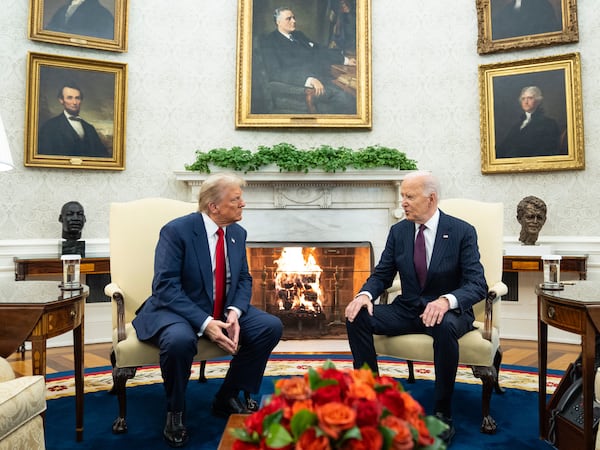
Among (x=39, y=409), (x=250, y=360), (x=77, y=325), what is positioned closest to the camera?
(x=39, y=409)

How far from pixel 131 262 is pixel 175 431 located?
1147mm

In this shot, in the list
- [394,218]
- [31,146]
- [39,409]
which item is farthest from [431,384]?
[31,146]

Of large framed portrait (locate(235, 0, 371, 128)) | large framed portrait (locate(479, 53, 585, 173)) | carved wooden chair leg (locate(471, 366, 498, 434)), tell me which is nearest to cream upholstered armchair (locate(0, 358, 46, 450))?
carved wooden chair leg (locate(471, 366, 498, 434))

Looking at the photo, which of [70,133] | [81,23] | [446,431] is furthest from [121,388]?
[81,23]

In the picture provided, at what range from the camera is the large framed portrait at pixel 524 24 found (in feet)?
17.4

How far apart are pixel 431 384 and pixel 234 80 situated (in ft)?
13.3

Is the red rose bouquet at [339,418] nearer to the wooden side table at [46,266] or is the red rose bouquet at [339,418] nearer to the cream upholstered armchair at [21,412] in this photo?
the cream upholstered armchair at [21,412]

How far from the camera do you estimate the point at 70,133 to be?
5293 mm

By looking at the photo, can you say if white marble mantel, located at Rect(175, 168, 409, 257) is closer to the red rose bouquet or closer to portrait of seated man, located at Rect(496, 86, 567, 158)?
portrait of seated man, located at Rect(496, 86, 567, 158)

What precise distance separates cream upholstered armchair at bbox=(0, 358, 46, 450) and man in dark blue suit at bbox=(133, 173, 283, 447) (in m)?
0.67

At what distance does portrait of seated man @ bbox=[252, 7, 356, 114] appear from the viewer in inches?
228

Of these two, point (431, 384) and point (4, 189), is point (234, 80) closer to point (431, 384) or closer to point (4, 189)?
point (4, 189)

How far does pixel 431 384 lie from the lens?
3.61m

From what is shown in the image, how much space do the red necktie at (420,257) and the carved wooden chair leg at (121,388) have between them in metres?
1.76
